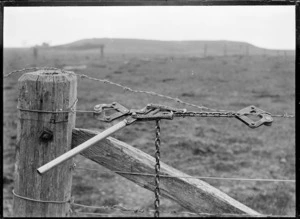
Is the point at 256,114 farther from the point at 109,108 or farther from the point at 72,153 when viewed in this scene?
the point at 72,153

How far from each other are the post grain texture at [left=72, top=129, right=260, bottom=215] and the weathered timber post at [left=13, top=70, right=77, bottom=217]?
0.13m

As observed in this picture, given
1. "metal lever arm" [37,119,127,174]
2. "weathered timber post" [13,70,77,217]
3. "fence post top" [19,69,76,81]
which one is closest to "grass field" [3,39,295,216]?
"fence post top" [19,69,76,81]

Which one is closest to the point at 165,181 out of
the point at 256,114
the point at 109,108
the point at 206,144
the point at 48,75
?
the point at 109,108

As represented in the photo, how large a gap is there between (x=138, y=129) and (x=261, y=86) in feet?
30.2

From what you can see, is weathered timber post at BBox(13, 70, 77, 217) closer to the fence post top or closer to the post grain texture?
the fence post top

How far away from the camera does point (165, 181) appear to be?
201 centimetres

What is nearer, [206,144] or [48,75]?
[48,75]

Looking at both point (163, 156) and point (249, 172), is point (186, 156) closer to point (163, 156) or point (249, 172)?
point (163, 156)

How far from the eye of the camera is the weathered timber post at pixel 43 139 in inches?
77.5

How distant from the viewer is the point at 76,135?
2062 millimetres

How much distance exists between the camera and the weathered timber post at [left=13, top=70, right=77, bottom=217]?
6.46 feet

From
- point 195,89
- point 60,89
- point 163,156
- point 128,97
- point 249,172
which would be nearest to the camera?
point 60,89

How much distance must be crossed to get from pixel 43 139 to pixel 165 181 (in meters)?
0.67

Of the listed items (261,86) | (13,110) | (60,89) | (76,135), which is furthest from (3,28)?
(261,86)
